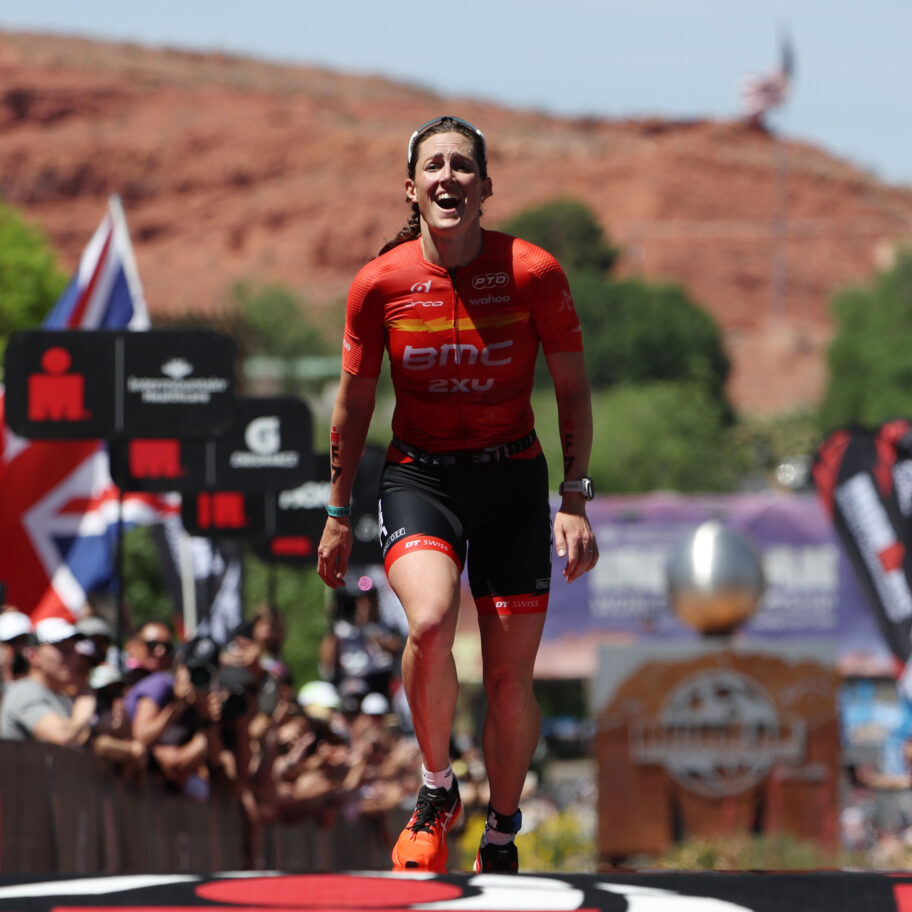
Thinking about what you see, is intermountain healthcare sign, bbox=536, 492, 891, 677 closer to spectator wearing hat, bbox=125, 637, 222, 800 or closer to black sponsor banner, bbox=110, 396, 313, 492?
→ black sponsor banner, bbox=110, 396, 313, 492

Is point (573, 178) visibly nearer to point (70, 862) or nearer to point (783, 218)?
point (783, 218)

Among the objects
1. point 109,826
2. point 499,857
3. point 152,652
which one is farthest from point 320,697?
point 499,857

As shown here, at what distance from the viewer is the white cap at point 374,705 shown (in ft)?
48.1

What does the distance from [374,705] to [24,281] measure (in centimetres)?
2802

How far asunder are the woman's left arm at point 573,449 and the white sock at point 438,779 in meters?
0.70

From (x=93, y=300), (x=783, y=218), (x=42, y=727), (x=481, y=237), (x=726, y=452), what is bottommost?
(x=42, y=727)

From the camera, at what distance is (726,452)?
76.1m

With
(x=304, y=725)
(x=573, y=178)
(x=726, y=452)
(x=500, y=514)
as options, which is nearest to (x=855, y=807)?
(x=304, y=725)

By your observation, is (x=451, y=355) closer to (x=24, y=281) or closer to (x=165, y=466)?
(x=165, y=466)

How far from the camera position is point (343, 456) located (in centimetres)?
611

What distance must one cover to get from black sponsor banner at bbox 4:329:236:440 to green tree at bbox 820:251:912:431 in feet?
237

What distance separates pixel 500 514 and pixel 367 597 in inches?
449

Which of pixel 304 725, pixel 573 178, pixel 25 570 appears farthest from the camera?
pixel 573 178

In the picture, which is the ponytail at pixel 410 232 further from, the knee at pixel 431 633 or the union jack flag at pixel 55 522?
the union jack flag at pixel 55 522
